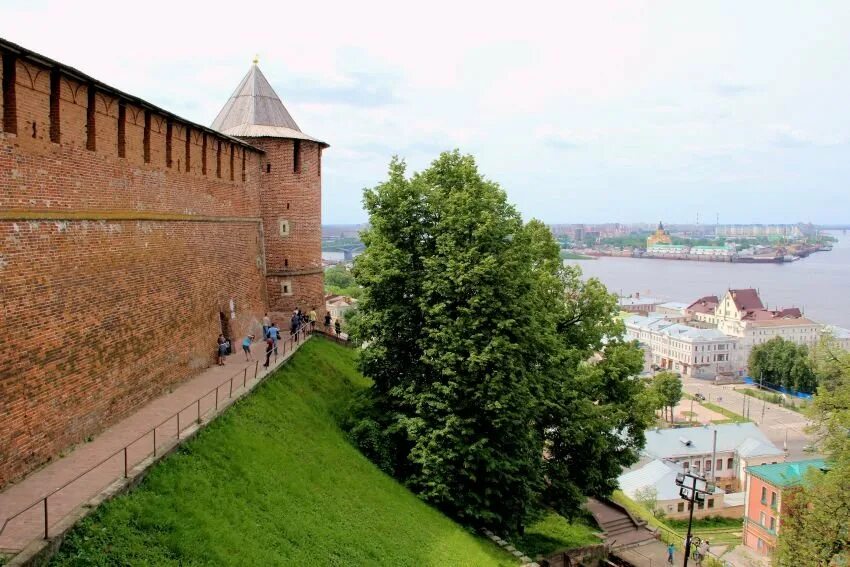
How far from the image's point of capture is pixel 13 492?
8.96 m

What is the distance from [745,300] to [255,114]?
90968 millimetres

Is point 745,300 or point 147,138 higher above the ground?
point 147,138

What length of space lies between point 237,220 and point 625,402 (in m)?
11.9

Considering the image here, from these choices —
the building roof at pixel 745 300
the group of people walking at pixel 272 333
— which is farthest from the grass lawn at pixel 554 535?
the building roof at pixel 745 300

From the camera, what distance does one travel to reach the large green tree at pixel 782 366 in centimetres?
7012

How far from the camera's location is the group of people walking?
17.3m

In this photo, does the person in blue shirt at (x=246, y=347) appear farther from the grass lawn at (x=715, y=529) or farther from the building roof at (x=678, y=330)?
the building roof at (x=678, y=330)

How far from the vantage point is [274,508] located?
10.8 metres

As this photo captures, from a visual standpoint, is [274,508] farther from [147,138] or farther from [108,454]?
[147,138]

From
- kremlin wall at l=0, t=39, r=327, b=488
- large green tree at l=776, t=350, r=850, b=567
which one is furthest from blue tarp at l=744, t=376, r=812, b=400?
kremlin wall at l=0, t=39, r=327, b=488

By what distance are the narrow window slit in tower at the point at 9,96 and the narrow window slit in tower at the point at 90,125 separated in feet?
6.77

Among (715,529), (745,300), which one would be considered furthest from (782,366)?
(715,529)

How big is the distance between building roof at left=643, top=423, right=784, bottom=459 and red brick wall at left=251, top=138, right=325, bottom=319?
1252 inches

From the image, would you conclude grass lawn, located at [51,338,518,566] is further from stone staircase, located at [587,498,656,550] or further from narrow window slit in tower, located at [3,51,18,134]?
stone staircase, located at [587,498,656,550]
